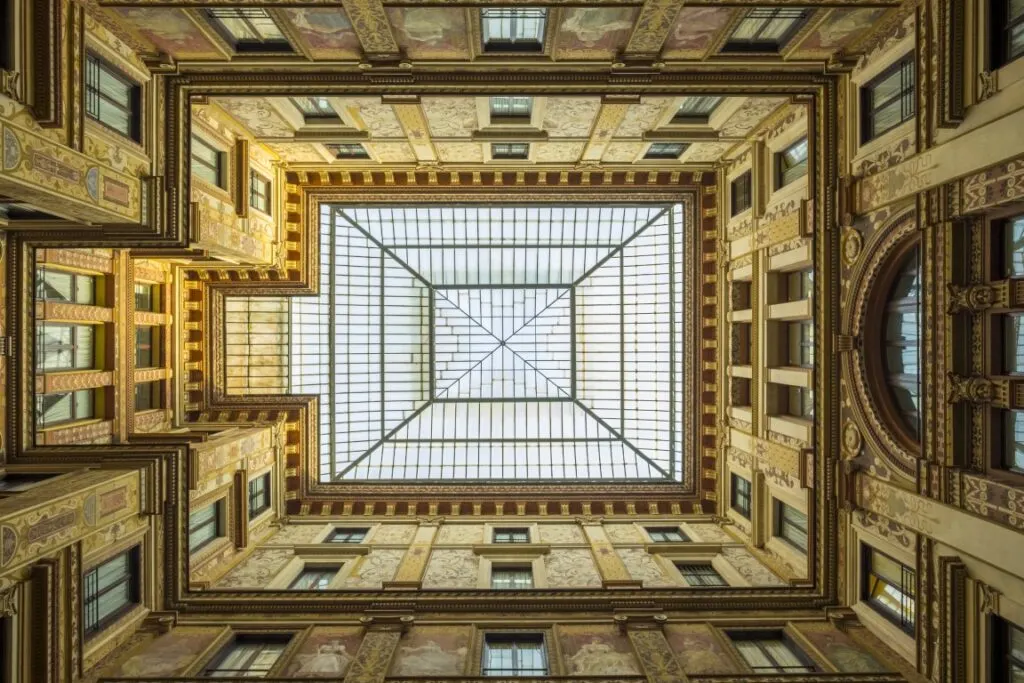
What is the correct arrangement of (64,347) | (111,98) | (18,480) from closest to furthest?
(111,98), (18,480), (64,347)

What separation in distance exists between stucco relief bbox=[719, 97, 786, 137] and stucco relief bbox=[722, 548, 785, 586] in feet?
46.5

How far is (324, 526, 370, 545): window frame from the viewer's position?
21.4 metres

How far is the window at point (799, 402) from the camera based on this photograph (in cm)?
1791

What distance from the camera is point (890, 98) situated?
1399 cm

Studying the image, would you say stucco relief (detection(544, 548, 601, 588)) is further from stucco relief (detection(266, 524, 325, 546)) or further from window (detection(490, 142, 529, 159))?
window (detection(490, 142, 529, 159))

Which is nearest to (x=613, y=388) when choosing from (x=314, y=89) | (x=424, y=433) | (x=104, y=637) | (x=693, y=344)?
(x=693, y=344)

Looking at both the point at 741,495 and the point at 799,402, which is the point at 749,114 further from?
the point at 741,495

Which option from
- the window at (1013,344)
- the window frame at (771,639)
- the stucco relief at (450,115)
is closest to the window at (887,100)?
the window at (1013,344)

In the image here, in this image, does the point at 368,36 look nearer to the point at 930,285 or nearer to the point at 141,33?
the point at 141,33

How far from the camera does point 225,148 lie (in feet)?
63.0

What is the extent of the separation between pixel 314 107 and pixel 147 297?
361 inches

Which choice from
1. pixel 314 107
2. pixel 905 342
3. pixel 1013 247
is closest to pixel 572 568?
pixel 905 342

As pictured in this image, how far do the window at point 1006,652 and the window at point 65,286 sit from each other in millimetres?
22992

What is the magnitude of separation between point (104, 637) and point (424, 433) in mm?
15418
